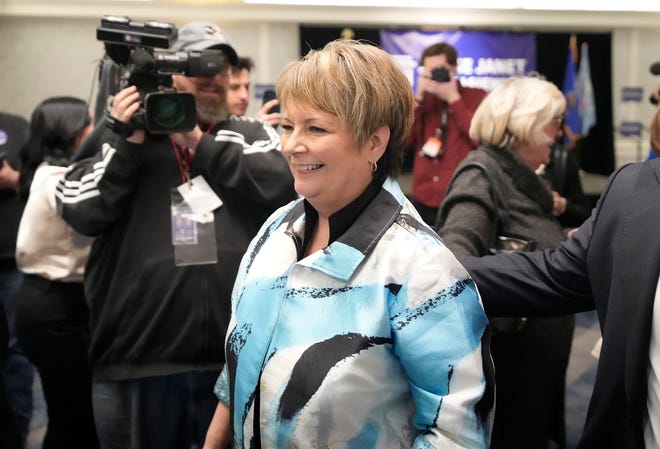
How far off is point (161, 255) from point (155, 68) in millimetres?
516

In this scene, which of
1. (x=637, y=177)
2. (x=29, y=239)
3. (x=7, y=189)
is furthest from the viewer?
(x=7, y=189)

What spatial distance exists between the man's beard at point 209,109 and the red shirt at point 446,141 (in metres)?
2.21

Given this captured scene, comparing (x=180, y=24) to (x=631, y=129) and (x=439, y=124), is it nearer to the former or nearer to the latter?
(x=439, y=124)

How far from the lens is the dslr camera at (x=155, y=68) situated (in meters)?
1.90

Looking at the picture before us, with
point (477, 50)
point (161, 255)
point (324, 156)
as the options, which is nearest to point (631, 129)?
point (477, 50)

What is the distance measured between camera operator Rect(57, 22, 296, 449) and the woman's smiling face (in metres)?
0.73

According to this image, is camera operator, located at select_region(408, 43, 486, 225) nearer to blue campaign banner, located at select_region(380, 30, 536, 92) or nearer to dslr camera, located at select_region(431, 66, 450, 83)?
dslr camera, located at select_region(431, 66, 450, 83)

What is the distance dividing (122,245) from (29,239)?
684mm

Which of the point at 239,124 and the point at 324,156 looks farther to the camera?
the point at 239,124

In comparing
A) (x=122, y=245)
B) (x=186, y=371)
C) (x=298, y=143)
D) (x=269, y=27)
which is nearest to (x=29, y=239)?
(x=122, y=245)

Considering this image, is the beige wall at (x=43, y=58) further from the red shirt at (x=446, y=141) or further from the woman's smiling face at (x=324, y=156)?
the woman's smiling face at (x=324, y=156)

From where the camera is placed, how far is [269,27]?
605 centimetres

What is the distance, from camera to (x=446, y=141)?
424 centimetres

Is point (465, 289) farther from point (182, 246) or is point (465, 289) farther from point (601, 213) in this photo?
point (182, 246)
